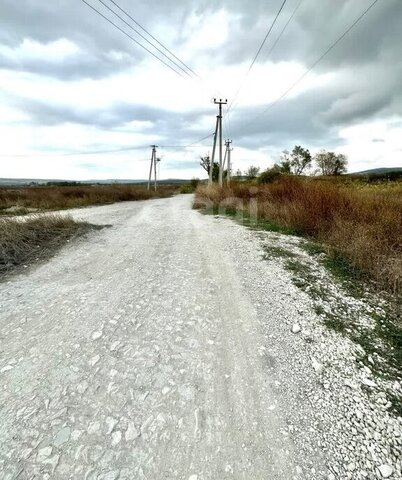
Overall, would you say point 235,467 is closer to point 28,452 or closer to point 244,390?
point 244,390

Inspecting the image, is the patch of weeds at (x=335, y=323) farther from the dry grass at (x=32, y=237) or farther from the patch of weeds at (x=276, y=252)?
the dry grass at (x=32, y=237)

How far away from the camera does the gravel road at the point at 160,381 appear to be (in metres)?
1.53

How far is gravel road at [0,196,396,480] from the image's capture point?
153cm

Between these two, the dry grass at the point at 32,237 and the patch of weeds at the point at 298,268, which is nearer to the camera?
the patch of weeds at the point at 298,268

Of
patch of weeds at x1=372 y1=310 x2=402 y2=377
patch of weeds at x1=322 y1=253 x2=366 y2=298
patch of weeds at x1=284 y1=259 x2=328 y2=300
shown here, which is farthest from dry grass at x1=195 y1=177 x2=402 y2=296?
patch of weeds at x1=284 y1=259 x2=328 y2=300

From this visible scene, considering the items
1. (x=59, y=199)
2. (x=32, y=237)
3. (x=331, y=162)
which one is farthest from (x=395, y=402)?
(x=331, y=162)

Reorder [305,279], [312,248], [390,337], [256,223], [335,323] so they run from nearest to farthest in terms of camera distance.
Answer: [390,337] → [335,323] → [305,279] → [312,248] → [256,223]

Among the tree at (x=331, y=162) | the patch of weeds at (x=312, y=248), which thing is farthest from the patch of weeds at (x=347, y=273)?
the tree at (x=331, y=162)

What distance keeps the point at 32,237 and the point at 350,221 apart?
716cm

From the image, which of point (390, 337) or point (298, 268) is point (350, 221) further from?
point (390, 337)

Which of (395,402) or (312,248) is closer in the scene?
(395,402)

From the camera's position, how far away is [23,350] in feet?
7.75

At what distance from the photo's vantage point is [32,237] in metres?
5.39

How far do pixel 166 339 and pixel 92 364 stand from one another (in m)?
0.71
